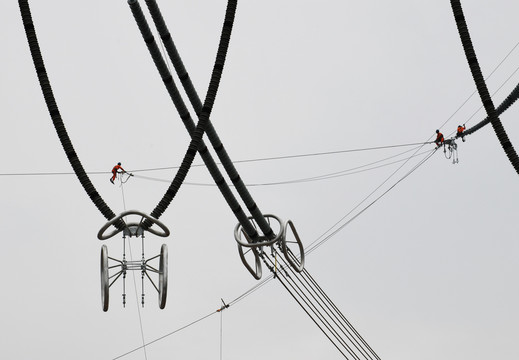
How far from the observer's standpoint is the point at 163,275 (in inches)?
848

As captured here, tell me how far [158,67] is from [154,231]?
5.14 m

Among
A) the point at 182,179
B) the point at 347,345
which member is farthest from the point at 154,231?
the point at 347,345

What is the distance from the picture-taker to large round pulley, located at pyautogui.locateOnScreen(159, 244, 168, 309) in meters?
21.4

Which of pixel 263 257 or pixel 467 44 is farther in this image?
pixel 263 257

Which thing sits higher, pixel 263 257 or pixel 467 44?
pixel 263 257

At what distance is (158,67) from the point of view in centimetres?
2478

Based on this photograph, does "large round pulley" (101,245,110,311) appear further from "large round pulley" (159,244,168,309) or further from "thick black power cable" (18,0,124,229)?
"large round pulley" (159,244,168,309)

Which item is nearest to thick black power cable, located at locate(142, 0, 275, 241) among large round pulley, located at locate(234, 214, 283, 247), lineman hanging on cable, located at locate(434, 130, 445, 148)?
large round pulley, located at locate(234, 214, 283, 247)

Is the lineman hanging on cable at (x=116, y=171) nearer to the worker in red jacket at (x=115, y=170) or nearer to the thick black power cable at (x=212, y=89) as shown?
the worker in red jacket at (x=115, y=170)

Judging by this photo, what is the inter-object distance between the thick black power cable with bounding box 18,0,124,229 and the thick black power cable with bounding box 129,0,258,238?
112 inches

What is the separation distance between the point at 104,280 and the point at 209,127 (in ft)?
21.9

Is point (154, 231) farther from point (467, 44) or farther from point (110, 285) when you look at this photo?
point (467, 44)

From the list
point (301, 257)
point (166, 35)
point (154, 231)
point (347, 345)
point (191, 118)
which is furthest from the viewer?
point (347, 345)

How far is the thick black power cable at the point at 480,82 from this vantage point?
2223 centimetres
